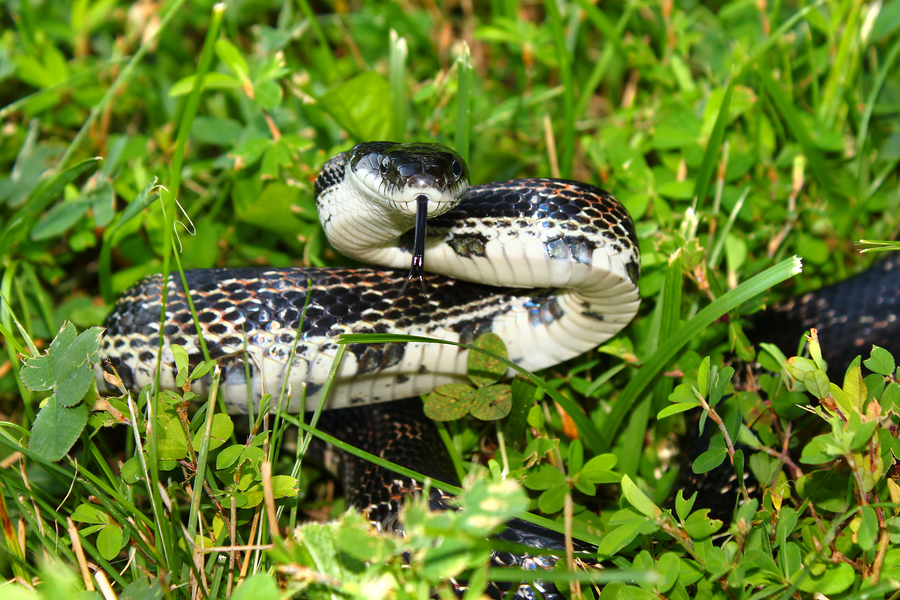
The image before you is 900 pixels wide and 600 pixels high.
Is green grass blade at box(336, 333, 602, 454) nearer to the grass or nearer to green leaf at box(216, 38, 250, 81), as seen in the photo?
the grass

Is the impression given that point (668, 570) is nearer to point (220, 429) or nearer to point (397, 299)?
point (397, 299)

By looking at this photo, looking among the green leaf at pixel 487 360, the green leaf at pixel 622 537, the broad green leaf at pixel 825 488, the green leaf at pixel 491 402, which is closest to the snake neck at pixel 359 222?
the green leaf at pixel 487 360

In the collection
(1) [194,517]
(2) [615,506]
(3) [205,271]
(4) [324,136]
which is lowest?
(2) [615,506]

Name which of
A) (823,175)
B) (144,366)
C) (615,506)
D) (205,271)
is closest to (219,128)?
(205,271)

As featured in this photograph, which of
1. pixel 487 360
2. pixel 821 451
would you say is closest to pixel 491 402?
pixel 487 360

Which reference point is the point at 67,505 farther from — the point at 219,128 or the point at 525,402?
the point at 219,128

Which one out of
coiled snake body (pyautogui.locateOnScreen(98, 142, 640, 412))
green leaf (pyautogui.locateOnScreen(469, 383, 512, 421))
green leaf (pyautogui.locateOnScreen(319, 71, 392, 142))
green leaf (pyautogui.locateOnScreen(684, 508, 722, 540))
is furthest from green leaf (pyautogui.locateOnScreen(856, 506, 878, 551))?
green leaf (pyautogui.locateOnScreen(319, 71, 392, 142))

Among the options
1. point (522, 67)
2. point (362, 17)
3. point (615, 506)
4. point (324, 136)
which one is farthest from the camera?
point (362, 17)

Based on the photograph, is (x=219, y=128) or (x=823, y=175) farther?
(x=219, y=128)
